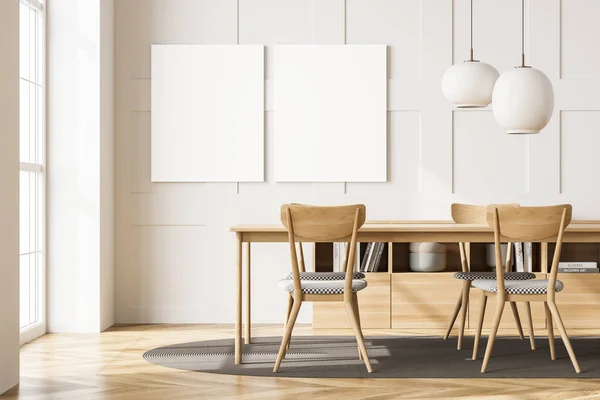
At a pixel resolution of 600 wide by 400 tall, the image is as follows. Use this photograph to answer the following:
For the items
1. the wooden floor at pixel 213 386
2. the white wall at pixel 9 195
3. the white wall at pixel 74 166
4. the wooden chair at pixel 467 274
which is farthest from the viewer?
the white wall at pixel 74 166

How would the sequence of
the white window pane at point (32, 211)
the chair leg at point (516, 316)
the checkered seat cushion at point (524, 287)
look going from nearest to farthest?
the checkered seat cushion at point (524, 287)
the chair leg at point (516, 316)
the white window pane at point (32, 211)

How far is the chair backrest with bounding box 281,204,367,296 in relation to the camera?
14.0 feet

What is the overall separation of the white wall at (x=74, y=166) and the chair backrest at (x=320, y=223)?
2062 millimetres

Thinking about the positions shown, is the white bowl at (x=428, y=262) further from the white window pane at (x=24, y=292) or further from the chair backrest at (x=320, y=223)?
the white window pane at (x=24, y=292)

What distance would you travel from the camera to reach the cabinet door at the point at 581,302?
5789 mm

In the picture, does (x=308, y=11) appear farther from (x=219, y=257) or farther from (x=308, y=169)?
(x=219, y=257)

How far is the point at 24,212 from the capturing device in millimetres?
5477

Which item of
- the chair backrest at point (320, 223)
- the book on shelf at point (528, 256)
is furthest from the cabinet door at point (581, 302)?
the chair backrest at point (320, 223)

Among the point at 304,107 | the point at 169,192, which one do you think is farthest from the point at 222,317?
the point at 304,107

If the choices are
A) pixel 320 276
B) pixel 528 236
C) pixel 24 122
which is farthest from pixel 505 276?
pixel 24 122

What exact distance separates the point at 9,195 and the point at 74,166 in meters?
1.83

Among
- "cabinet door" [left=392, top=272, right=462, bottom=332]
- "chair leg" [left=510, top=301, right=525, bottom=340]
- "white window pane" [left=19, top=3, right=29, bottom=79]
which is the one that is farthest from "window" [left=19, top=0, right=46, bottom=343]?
"chair leg" [left=510, top=301, right=525, bottom=340]

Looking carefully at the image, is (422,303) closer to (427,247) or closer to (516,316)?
(427,247)

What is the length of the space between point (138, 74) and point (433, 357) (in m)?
3.19
